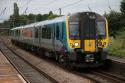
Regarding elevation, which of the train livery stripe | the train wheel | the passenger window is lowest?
the train wheel

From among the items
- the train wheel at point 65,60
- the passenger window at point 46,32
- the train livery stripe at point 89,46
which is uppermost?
the passenger window at point 46,32

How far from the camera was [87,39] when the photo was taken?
18406 millimetres

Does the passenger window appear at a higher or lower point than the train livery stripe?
higher

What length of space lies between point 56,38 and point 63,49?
2.11 metres

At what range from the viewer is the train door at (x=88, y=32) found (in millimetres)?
18344

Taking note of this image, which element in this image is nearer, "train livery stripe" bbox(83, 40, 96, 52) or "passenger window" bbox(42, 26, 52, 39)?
"train livery stripe" bbox(83, 40, 96, 52)

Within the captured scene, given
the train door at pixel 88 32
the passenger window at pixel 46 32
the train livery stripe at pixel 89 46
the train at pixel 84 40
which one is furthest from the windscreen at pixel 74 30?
the passenger window at pixel 46 32

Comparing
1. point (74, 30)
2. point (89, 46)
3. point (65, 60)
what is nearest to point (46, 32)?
point (65, 60)

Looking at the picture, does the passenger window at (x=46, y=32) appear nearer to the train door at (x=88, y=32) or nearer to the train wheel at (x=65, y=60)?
the train wheel at (x=65, y=60)

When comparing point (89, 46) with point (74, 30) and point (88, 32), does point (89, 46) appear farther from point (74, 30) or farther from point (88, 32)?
point (74, 30)

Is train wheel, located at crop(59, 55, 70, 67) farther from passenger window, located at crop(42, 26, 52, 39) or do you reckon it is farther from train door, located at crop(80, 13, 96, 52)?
passenger window, located at crop(42, 26, 52, 39)

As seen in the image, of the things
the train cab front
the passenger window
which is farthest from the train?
the passenger window

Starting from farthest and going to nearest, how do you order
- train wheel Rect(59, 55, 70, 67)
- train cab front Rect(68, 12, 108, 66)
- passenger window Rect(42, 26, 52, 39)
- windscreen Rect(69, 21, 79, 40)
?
1. passenger window Rect(42, 26, 52, 39)
2. train wheel Rect(59, 55, 70, 67)
3. windscreen Rect(69, 21, 79, 40)
4. train cab front Rect(68, 12, 108, 66)

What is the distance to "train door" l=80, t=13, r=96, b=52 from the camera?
722 inches
